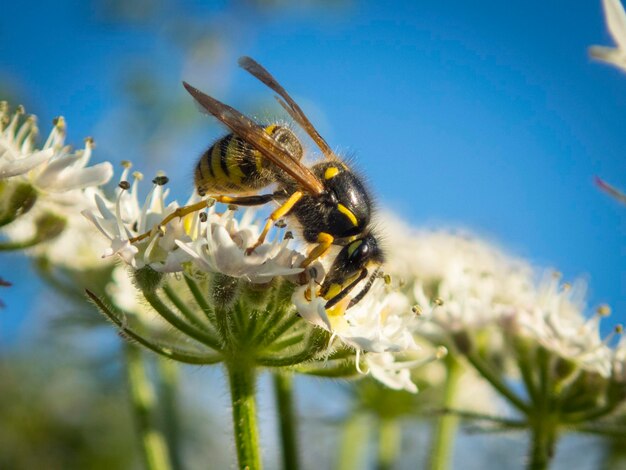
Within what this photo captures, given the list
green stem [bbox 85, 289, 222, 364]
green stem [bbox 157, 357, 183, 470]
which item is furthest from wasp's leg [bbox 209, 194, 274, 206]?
green stem [bbox 157, 357, 183, 470]

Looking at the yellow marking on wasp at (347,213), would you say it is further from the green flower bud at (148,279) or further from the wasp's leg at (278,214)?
the green flower bud at (148,279)

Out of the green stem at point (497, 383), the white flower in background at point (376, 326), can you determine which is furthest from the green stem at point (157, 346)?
the green stem at point (497, 383)

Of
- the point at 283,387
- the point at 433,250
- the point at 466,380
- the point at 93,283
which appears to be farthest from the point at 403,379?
the point at 466,380

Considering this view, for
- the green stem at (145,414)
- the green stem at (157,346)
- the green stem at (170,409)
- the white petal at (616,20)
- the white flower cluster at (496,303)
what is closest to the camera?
the white petal at (616,20)

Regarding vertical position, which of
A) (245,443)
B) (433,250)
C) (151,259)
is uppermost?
(433,250)

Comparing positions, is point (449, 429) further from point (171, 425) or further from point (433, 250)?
point (433, 250)

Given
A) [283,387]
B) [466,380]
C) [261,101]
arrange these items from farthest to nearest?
1. [261,101]
2. [466,380]
3. [283,387]

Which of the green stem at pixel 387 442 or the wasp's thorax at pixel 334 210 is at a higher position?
the wasp's thorax at pixel 334 210
